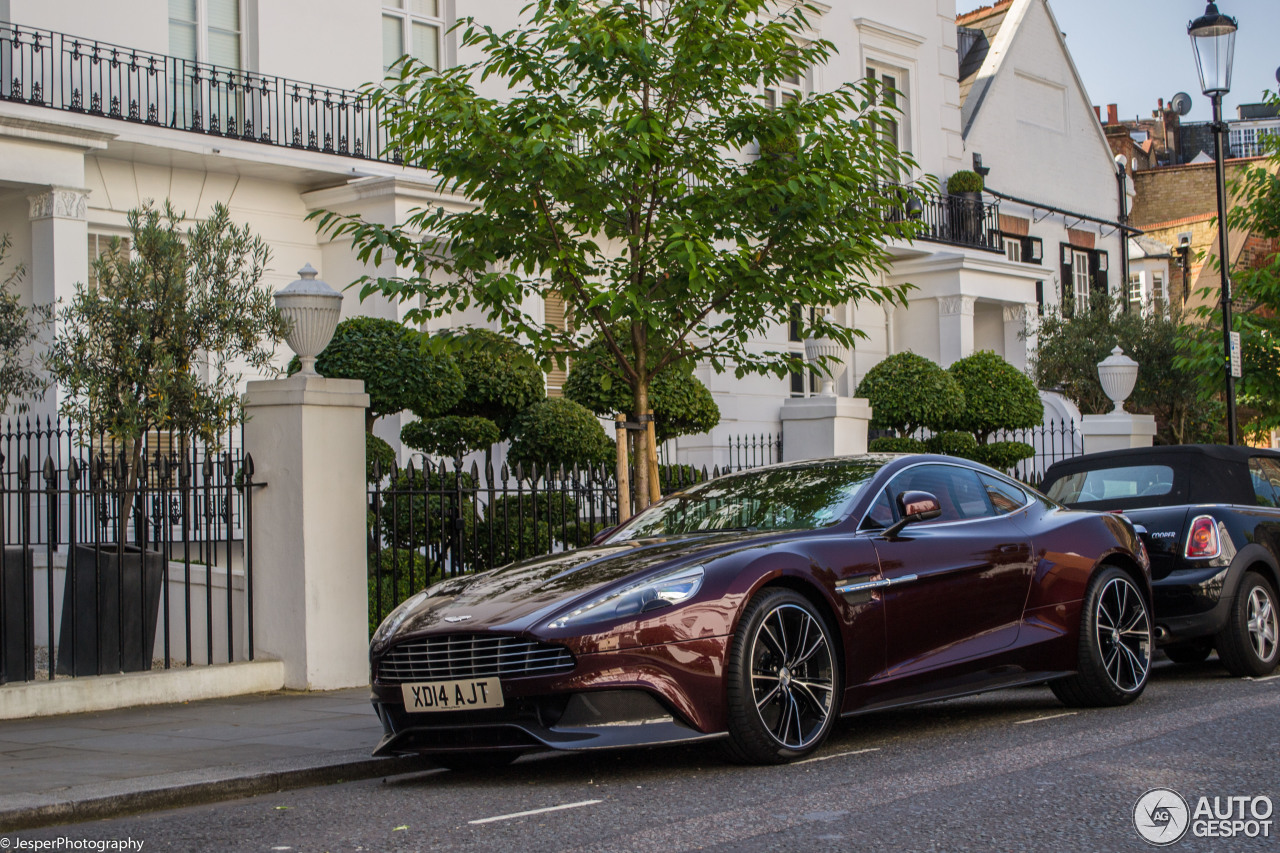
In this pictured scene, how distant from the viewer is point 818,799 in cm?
548

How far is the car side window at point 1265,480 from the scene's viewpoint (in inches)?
404

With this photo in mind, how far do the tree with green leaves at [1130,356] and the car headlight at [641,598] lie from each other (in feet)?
76.4

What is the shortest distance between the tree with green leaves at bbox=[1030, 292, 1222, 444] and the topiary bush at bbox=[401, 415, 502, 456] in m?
16.0

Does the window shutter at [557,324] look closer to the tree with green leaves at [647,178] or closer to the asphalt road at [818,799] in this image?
the tree with green leaves at [647,178]

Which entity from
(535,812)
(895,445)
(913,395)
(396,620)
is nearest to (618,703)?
(535,812)

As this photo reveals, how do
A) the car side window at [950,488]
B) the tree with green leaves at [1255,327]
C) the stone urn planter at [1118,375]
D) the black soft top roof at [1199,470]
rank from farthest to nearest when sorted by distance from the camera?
the tree with green leaves at [1255,327], the stone urn planter at [1118,375], the black soft top roof at [1199,470], the car side window at [950,488]

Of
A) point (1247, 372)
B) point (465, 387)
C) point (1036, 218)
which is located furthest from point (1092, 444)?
point (1036, 218)

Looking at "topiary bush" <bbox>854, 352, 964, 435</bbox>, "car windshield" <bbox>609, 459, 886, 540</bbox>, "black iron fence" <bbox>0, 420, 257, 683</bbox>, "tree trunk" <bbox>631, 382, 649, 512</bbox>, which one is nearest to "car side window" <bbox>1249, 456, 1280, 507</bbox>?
"car windshield" <bbox>609, 459, 886, 540</bbox>

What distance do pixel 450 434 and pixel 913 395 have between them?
8.61 meters

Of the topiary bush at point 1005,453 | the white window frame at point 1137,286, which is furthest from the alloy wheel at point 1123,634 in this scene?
the white window frame at point 1137,286

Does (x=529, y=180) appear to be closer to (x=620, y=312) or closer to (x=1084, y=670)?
(x=620, y=312)

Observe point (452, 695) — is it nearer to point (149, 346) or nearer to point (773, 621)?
point (773, 621)

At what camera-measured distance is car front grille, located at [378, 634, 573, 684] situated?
5.95 meters

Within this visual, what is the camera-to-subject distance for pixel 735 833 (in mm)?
Result: 4914
